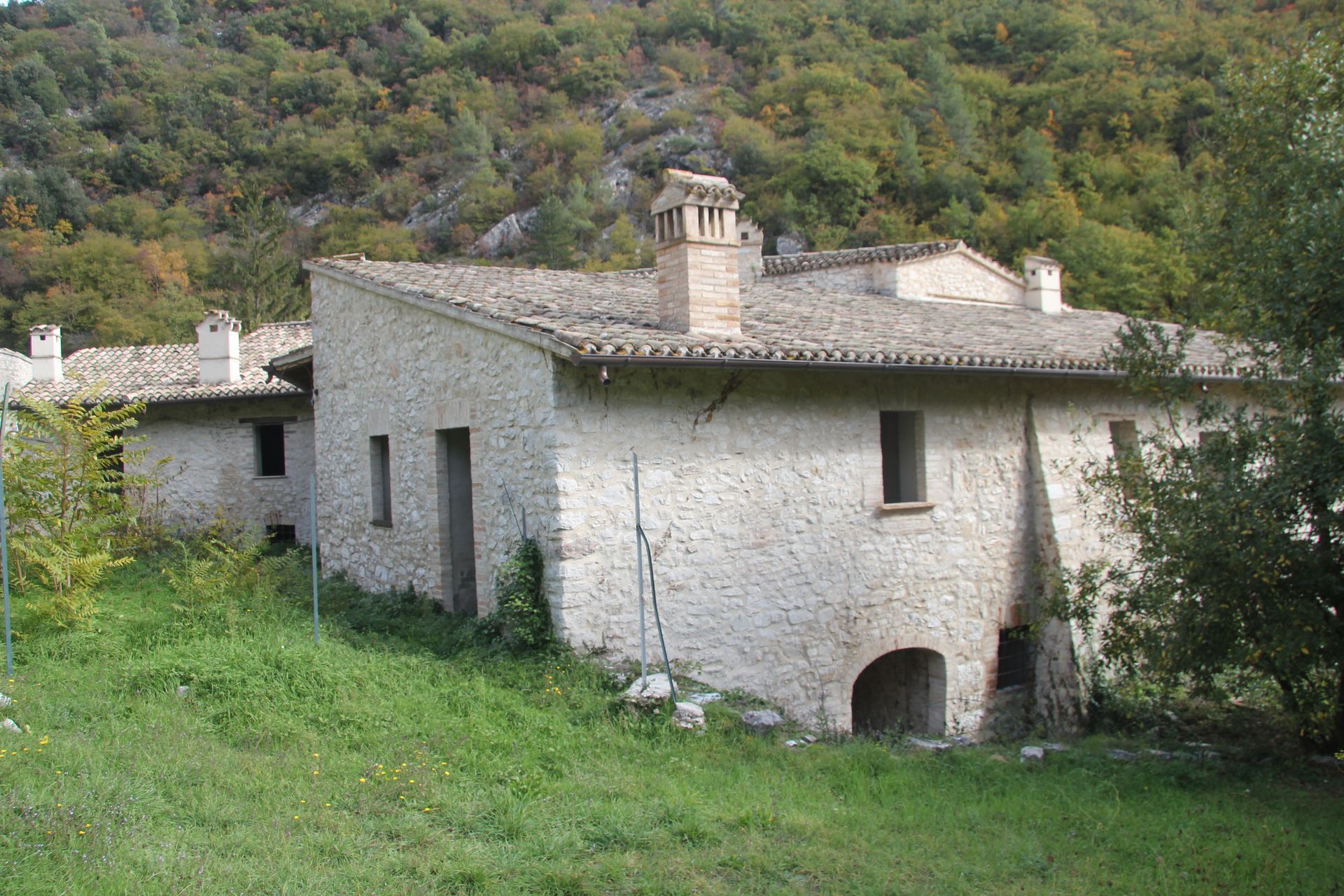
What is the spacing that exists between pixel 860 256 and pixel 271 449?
36.8ft

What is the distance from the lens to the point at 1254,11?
164ft

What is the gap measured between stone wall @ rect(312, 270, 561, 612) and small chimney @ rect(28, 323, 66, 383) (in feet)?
29.2

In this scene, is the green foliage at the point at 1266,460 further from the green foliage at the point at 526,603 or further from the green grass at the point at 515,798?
the green foliage at the point at 526,603

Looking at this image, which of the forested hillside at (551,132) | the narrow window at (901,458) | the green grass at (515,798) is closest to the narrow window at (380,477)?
the green grass at (515,798)

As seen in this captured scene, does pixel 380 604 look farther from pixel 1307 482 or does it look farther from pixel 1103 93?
pixel 1103 93

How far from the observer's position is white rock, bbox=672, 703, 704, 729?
7.02m

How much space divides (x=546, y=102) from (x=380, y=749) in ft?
206

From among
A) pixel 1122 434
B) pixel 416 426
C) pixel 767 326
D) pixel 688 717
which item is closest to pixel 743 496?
pixel 767 326

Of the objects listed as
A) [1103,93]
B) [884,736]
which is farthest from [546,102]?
[884,736]

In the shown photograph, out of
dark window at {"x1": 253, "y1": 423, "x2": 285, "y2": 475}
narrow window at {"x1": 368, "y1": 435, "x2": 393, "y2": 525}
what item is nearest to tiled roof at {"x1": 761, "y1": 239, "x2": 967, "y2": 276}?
narrow window at {"x1": 368, "y1": 435, "x2": 393, "y2": 525}

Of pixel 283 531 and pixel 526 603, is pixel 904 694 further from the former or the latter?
pixel 283 531

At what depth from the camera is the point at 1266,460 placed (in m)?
7.00

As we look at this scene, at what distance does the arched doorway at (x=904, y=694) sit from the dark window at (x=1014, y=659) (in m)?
1.08

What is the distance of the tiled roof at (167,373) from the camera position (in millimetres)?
15414
